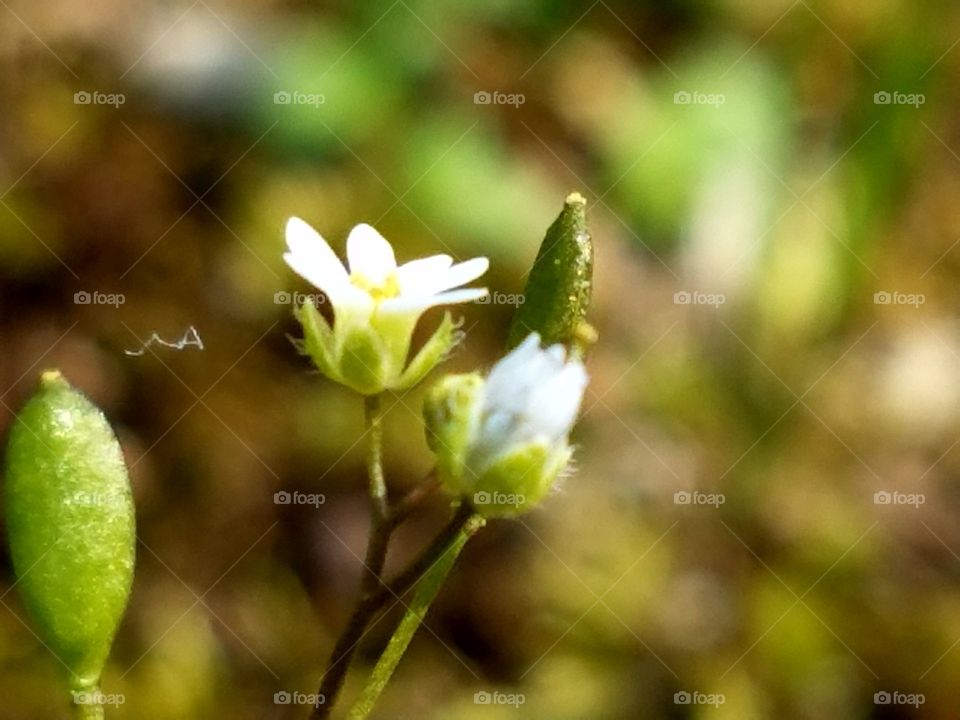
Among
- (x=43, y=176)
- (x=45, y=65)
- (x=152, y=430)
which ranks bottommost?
(x=152, y=430)

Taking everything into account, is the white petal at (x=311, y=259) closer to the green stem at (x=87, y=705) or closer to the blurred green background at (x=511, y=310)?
the green stem at (x=87, y=705)

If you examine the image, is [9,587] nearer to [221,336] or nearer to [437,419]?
[221,336]

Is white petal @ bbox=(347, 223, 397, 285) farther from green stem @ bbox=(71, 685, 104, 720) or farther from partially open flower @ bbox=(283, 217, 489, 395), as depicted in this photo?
green stem @ bbox=(71, 685, 104, 720)

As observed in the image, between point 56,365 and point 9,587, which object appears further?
point 56,365

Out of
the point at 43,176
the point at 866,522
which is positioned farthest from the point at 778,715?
the point at 43,176

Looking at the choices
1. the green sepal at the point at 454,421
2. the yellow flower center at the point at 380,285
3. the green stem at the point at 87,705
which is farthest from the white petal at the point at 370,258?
the green stem at the point at 87,705

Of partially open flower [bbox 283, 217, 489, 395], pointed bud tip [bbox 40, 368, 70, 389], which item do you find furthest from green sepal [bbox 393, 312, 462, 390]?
pointed bud tip [bbox 40, 368, 70, 389]

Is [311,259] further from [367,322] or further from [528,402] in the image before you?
[528,402]
